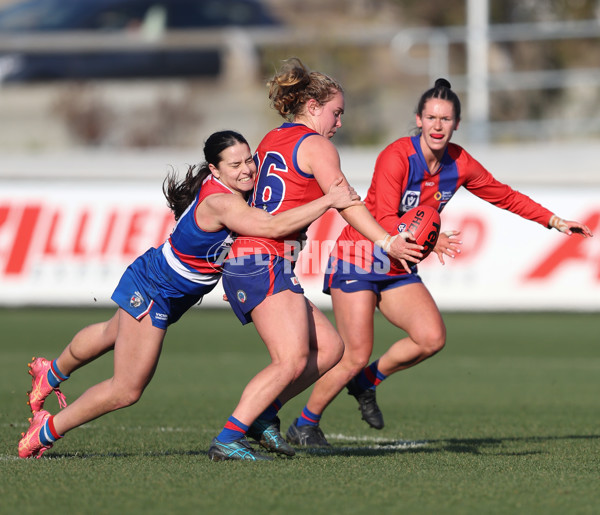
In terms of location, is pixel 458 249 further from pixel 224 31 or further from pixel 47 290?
pixel 224 31

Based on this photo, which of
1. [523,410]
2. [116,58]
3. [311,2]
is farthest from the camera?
[311,2]

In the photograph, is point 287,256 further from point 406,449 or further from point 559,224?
point 559,224

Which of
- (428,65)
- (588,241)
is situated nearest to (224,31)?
(428,65)

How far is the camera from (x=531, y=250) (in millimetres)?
15711

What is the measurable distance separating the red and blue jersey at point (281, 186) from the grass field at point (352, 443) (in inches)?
46.0

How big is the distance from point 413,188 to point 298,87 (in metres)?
1.28

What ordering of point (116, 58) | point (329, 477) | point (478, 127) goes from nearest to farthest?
point (329, 477)
point (478, 127)
point (116, 58)

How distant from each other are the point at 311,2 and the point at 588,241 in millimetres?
28261

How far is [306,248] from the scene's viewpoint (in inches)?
631

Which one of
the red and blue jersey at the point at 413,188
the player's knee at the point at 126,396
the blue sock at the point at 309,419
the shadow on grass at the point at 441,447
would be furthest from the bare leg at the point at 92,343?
the red and blue jersey at the point at 413,188

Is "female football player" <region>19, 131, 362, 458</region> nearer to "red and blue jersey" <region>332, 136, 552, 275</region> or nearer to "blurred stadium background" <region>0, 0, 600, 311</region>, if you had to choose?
"red and blue jersey" <region>332, 136, 552, 275</region>

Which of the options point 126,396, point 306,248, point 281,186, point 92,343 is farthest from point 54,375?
point 306,248

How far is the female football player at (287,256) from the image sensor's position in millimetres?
Result: 5875

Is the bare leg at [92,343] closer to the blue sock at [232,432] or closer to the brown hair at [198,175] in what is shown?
the brown hair at [198,175]
